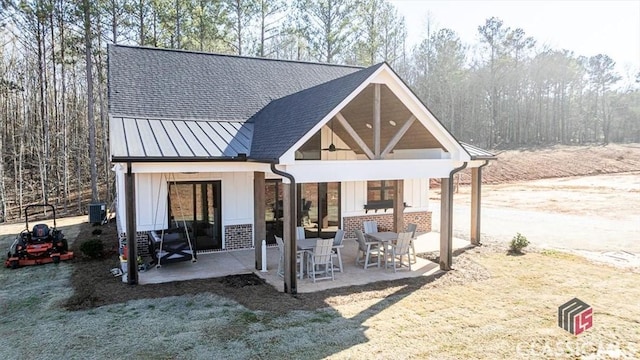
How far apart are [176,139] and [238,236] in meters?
3.47

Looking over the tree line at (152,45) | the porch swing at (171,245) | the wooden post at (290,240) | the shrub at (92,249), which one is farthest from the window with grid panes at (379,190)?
the tree line at (152,45)

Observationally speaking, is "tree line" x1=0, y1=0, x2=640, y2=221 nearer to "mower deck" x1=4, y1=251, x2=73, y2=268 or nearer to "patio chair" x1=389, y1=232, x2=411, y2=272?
"mower deck" x1=4, y1=251, x2=73, y2=268

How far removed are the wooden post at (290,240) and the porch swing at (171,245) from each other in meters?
3.05

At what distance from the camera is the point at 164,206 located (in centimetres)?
1117

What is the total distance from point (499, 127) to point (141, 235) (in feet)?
164

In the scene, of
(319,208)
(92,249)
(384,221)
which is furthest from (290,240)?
(384,221)

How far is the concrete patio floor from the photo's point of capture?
29.2ft

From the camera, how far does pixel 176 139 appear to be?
10.1 m

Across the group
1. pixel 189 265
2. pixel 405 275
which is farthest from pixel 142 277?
pixel 405 275

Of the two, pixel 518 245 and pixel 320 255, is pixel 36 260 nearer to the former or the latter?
pixel 320 255

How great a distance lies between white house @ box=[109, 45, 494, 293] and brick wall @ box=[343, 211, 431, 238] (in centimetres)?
4

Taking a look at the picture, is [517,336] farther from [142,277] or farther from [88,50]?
[88,50]

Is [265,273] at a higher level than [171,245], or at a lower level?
lower

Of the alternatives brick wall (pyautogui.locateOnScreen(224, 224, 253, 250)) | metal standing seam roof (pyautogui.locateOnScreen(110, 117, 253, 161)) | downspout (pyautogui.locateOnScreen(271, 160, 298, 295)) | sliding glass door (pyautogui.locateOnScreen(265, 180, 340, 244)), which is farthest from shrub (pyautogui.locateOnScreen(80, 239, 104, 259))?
downspout (pyautogui.locateOnScreen(271, 160, 298, 295))
